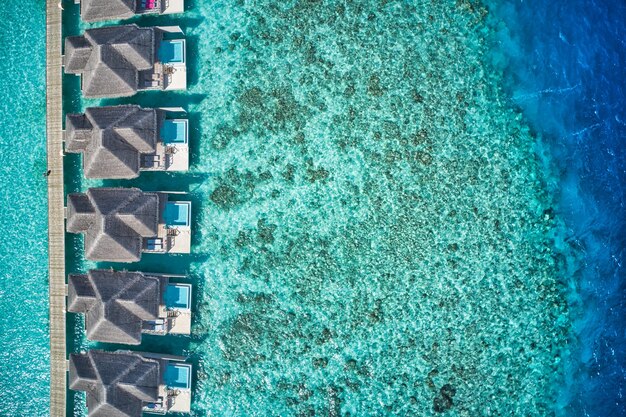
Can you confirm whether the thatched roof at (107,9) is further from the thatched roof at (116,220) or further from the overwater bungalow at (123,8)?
the thatched roof at (116,220)

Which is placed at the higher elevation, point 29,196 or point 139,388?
point 29,196

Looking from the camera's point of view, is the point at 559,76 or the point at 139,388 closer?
the point at 139,388

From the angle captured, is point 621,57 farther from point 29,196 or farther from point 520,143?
point 29,196

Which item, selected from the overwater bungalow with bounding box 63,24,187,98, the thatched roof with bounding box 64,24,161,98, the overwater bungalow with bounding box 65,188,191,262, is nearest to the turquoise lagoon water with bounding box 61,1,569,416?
the overwater bungalow with bounding box 63,24,187,98

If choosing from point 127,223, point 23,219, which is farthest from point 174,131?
point 23,219

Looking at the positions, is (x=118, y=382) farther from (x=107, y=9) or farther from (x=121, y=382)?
(x=107, y=9)

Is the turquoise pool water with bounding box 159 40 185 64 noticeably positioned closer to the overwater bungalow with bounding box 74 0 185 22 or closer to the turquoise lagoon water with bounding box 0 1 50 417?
the overwater bungalow with bounding box 74 0 185 22

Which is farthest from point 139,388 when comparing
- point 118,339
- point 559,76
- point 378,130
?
point 559,76
